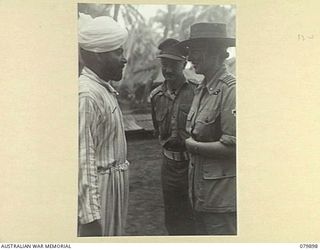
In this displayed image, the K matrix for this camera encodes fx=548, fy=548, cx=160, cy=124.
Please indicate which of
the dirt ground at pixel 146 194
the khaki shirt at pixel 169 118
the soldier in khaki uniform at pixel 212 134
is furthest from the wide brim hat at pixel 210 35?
the dirt ground at pixel 146 194

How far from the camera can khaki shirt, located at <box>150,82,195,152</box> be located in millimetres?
1100

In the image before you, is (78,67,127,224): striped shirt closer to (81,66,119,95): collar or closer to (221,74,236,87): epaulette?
(81,66,119,95): collar

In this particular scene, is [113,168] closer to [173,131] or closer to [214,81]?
[173,131]

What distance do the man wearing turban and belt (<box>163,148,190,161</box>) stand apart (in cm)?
8

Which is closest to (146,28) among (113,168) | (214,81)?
(214,81)

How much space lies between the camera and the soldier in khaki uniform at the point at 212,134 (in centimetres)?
110

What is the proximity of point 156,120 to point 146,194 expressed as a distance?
150mm

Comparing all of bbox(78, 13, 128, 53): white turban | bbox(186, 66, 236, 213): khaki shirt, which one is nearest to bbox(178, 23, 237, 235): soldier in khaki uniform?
bbox(186, 66, 236, 213): khaki shirt

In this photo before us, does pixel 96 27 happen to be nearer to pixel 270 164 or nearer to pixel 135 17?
pixel 135 17

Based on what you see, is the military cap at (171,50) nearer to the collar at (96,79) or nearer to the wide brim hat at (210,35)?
the wide brim hat at (210,35)
